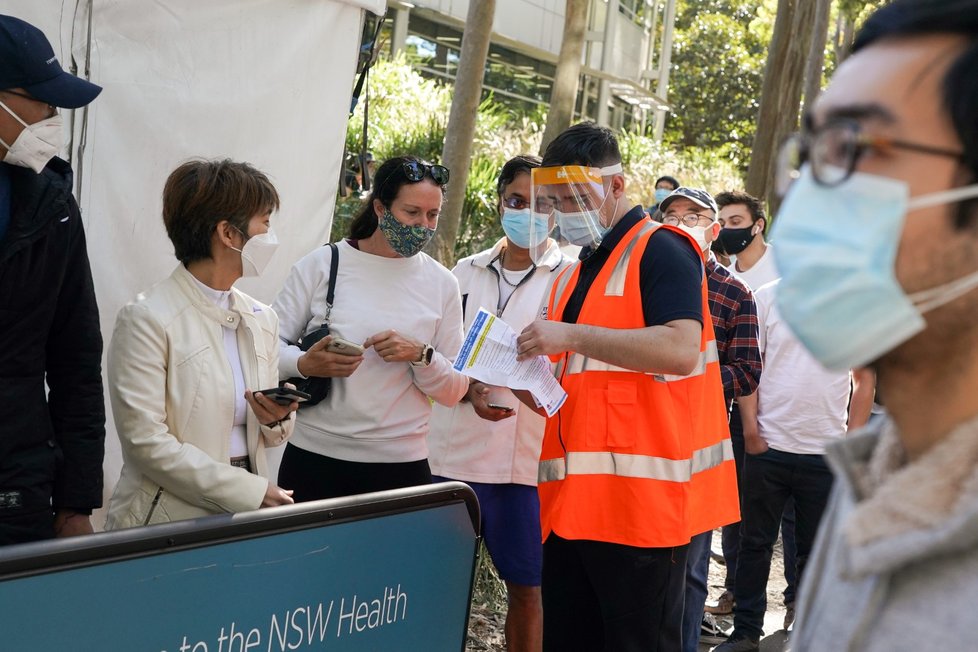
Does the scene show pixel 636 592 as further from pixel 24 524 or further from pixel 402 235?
pixel 24 524

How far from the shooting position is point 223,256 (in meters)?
3.70

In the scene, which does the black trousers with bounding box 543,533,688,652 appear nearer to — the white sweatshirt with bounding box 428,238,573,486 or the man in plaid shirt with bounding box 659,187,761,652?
the white sweatshirt with bounding box 428,238,573,486

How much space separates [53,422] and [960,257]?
9.76 ft


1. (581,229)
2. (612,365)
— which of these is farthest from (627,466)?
(581,229)

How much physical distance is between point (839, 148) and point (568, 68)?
40.9 ft

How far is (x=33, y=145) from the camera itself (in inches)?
128

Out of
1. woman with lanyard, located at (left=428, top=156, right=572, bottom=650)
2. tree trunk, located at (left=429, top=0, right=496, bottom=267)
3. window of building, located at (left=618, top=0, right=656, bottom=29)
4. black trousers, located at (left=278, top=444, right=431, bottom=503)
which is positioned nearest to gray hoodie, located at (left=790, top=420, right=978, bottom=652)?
black trousers, located at (left=278, top=444, right=431, bottom=503)

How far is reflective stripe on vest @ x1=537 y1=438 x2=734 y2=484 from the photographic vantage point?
366 cm

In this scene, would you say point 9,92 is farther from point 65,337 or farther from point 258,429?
point 258,429

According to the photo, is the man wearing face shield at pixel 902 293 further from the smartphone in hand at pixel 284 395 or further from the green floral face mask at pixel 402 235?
the green floral face mask at pixel 402 235

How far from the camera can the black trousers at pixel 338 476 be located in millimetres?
4414

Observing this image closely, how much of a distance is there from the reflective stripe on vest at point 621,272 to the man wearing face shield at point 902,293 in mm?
2289

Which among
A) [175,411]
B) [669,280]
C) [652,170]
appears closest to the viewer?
[175,411]

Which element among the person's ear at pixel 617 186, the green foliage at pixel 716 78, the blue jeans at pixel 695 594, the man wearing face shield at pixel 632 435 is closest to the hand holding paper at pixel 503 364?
the man wearing face shield at pixel 632 435
